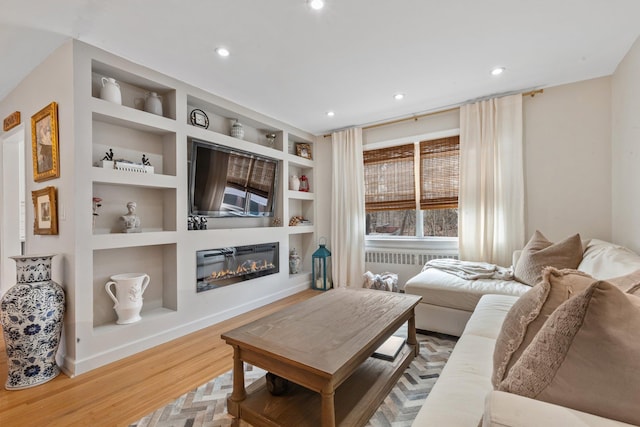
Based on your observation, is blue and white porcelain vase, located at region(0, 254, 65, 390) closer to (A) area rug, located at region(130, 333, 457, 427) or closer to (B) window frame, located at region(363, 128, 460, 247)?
(A) area rug, located at region(130, 333, 457, 427)

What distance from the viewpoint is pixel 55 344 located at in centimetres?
200

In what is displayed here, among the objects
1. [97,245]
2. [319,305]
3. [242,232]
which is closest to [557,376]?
[319,305]

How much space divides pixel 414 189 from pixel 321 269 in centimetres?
178

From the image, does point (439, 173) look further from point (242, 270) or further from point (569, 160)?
point (242, 270)

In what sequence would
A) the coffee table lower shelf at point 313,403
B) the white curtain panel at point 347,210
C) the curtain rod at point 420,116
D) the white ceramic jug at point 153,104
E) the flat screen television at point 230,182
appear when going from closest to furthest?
1. the coffee table lower shelf at point 313,403
2. the white ceramic jug at point 153,104
3. the flat screen television at point 230,182
4. the curtain rod at point 420,116
5. the white curtain panel at point 347,210

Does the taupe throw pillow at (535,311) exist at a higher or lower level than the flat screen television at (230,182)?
lower

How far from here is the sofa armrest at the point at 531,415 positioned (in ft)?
2.00

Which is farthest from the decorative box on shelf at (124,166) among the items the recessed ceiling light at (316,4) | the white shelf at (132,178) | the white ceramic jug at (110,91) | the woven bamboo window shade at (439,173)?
the woven bamboo window shade at (439,173)

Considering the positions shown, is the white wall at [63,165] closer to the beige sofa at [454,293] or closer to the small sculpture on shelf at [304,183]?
the beige sofa at [454,293]

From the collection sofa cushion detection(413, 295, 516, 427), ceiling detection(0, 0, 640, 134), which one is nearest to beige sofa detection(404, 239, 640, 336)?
sofa cushion detection(413, 295, 516, 427)

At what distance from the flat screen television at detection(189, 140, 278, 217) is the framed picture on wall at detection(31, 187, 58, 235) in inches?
40.0

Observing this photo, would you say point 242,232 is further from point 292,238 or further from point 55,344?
point 55,344

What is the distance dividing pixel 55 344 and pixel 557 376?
283 cm

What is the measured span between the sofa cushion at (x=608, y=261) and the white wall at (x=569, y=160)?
764mm
